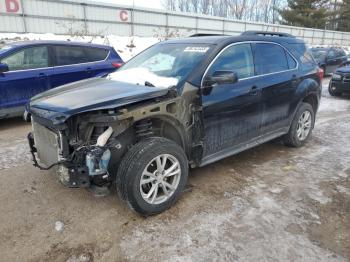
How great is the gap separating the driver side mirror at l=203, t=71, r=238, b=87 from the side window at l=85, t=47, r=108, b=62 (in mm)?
4600

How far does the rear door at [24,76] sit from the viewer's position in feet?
20.3

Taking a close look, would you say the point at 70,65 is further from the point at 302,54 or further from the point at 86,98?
the point at 302,54

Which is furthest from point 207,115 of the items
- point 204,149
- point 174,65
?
point 174,65

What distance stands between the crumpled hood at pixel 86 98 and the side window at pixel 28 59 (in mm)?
3280

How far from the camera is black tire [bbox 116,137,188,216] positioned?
9.77ft

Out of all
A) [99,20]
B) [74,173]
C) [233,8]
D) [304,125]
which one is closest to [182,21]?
[99,20]

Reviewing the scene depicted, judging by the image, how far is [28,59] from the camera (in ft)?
21.3

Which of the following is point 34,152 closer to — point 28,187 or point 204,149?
point 28,187

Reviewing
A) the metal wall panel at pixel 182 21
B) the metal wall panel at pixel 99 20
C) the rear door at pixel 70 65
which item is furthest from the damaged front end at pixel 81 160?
the metal wall panel at pixel 182 21

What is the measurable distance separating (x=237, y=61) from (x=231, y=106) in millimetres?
612

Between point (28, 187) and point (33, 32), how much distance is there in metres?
15.7

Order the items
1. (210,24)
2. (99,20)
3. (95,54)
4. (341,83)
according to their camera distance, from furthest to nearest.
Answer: (210,24) < (99,20) < (341,83) < (95,54)

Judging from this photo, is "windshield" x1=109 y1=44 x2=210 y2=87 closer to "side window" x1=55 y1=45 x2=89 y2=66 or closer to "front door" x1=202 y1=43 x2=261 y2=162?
"front door" x1=202 y1=43 x2=261 y2=162

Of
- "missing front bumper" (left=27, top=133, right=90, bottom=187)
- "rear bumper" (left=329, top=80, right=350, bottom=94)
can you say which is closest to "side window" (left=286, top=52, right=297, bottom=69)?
"missing front bumper" (left=27, top=133, right=90, bottom=187)
